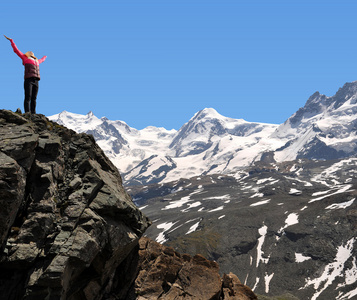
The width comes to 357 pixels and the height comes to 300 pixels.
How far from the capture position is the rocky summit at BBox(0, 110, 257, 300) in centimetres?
1870

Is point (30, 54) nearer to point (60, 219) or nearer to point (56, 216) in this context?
point (56, 216)

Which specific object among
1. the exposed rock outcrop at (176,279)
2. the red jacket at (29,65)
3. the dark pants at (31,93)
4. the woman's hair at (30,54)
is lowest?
the exposed rock outcrop at (176,279)

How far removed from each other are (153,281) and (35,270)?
14633 mm

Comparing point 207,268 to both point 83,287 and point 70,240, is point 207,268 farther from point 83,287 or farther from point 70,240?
point 70,240

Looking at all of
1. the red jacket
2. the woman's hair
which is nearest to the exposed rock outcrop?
the red jacket

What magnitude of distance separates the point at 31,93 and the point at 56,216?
10027mm

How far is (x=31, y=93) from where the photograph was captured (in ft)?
88.4

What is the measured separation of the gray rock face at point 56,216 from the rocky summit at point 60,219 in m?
0.05

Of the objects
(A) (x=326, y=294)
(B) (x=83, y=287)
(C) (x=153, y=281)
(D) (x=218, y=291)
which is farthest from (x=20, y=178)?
(A) (x=326, y=294)

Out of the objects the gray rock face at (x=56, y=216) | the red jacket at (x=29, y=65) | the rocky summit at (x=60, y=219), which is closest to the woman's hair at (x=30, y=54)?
the red jacket at (x=29, y=65)

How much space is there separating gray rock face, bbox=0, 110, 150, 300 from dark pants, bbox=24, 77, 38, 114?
6.02 feet

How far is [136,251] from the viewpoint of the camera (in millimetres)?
28406

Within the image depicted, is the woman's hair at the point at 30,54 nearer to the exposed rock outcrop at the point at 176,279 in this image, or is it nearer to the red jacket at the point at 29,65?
the red jacket at the point at 29,65

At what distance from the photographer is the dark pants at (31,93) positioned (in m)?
26.8
